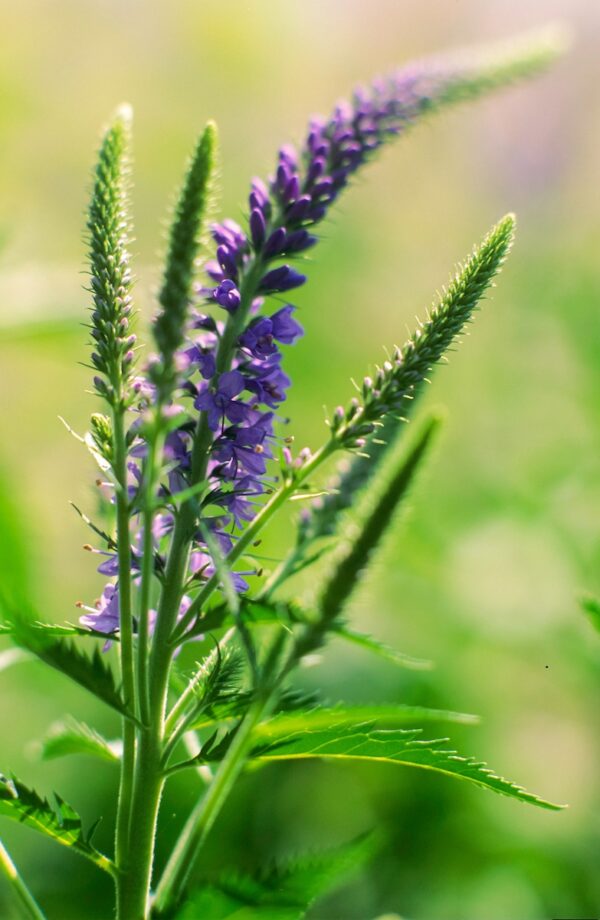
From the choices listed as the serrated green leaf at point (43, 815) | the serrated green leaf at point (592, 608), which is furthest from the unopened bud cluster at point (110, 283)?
the serrated green leaf at point (592, 608)

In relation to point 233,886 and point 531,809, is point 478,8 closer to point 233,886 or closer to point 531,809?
point 531,809

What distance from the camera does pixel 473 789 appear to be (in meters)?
4.04

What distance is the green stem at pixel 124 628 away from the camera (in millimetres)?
1167

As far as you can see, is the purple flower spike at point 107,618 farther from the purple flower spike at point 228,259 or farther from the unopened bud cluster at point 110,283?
the purple flower spike at point 228,259

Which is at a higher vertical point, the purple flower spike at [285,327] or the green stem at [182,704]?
the purple flower spike at [285,327]

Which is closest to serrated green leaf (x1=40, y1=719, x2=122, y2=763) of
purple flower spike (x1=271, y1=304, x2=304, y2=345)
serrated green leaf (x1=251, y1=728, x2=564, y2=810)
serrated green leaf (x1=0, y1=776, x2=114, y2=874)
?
serrated green leaf (x1=0, y1=776, x2=114, y2=874)

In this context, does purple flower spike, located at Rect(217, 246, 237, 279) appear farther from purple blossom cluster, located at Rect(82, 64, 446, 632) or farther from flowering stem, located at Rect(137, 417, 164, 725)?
flowering stem, located at Rect(137, 417, 164, 725)

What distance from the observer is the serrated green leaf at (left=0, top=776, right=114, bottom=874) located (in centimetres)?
124

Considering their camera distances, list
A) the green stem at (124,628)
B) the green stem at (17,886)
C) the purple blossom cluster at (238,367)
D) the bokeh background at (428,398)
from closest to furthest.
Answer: the green stem at (124,628)
the green stem at (17,886)
the purple blossom cluster at (238,367)
the bokeh background at (428,398)

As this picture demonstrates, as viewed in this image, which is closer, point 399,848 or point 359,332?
point 399,848

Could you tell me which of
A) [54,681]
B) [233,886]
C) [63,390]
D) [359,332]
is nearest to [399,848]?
[54,681]

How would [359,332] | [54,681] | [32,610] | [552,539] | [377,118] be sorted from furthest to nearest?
[359,332] → [552,539] → [54,681] → [377,118] → [32,610]

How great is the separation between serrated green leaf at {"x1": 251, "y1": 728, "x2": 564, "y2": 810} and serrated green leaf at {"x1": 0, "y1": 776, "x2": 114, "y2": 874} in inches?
10.2

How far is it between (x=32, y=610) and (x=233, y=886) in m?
0.47
